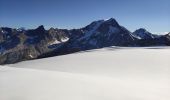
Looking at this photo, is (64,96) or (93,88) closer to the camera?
(64,96)

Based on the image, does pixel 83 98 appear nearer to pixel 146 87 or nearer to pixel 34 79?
pixel 34 79

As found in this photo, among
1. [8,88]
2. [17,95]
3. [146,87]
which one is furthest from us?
[146,87]

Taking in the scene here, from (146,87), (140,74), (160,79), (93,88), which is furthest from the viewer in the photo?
(140,74)

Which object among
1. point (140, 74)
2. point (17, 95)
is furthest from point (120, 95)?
point (140, 74)

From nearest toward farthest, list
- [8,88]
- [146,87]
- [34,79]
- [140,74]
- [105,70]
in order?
[8,88] → [34,79] → [146,87] → [140,74] → [105,70]

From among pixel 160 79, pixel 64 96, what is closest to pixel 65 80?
pixel 64 96

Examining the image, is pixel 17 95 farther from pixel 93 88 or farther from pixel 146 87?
pixel 146 87

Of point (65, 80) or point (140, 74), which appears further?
point (140, 74)

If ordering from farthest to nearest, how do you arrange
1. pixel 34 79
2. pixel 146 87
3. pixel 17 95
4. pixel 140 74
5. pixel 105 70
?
pixel 105 70 → pixel 140 74 → pixel 146 87 → pixel 34 79 → pixel 17 95
